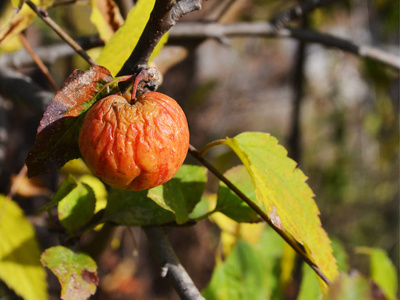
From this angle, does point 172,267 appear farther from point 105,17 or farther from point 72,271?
point 105,17

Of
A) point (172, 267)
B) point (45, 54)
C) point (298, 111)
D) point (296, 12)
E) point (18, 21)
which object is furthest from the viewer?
point (298, 111)

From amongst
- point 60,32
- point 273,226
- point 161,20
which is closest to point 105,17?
point 60,32

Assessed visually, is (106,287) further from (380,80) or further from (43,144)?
(43,144)

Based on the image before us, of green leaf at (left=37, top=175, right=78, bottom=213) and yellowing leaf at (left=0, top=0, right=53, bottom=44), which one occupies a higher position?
yellowing leaf at (left=0, top=0, right=53, bottom=44)

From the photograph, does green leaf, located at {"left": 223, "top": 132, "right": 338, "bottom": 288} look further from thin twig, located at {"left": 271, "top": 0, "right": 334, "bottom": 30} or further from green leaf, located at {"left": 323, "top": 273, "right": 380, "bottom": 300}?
thin twig, located at {"left": 271, "top": 0, "right": 334, "bottom": 30}

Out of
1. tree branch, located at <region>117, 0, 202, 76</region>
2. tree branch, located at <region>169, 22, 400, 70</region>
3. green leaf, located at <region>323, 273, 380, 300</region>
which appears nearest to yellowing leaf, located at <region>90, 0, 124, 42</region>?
tree branch, located at <region>117, 0, 202, 76</region>

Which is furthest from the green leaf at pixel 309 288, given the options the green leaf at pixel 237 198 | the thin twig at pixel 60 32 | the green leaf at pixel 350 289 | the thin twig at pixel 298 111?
the thin twig at pixel 298 111

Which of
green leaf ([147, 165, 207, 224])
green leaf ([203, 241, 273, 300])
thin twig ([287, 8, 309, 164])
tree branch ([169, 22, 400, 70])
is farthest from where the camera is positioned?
thin twig ([287, 8, 309, 164])

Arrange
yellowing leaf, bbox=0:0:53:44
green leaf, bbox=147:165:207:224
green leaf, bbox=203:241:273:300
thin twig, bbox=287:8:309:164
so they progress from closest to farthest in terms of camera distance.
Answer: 1. green leaf, bbox=147:165:207:224
2. yellowing leaf, bbox=0:0:53:44
3. green leaf, bbox=203:241:273:300
4. thin twig, bbox=287:8:309:164
